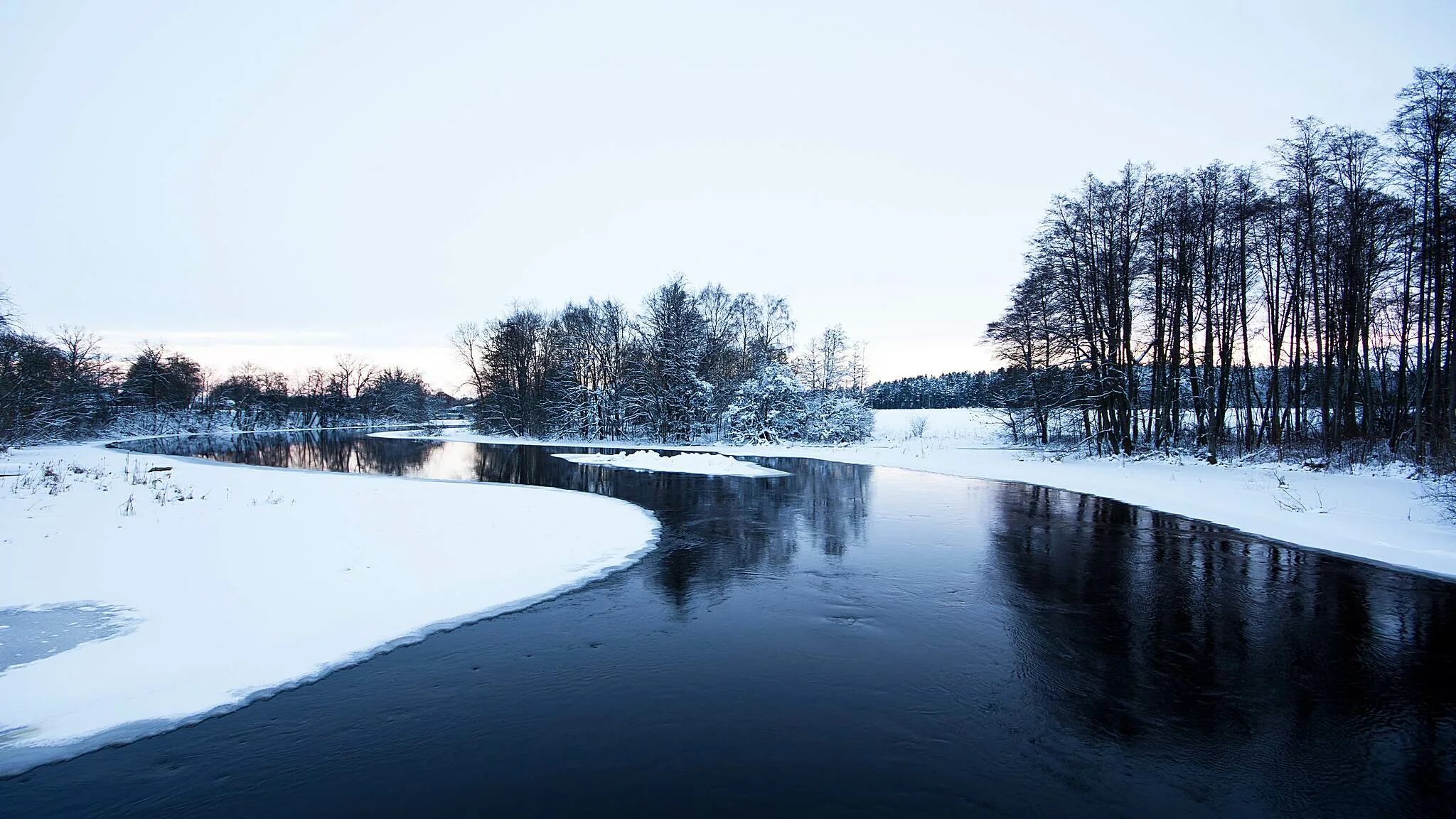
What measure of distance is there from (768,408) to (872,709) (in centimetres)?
3631

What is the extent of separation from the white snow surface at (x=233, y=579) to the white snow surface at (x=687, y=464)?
10622 mm

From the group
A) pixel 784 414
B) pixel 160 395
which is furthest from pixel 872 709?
pixel 160 395

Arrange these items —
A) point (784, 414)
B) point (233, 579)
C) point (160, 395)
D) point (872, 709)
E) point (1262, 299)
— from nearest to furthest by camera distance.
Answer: point (872, 709)
point (233, 579)
point (1262, 299)
point (784, 414)
point (160, 395)

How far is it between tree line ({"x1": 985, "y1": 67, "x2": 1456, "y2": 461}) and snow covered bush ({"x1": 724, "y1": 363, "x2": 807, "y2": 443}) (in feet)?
46.7

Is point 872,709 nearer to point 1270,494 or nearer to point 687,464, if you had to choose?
point 1270,494

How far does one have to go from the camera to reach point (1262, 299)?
23.6 meters

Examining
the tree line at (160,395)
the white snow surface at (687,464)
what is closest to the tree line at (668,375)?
the white snow surface at (687,464)

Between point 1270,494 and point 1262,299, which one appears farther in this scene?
point 1262,299

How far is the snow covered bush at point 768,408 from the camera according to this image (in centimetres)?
4047

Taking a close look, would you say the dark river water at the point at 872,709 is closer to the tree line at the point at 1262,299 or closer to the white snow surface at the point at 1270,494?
the white snow surface at the point at 1270,494

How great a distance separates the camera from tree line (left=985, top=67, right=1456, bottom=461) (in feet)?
54.9

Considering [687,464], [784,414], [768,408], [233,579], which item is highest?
[768,408]

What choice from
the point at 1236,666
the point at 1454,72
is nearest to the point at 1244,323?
the point at 1454,72

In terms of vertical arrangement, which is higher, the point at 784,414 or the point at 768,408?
the point at 768,408
